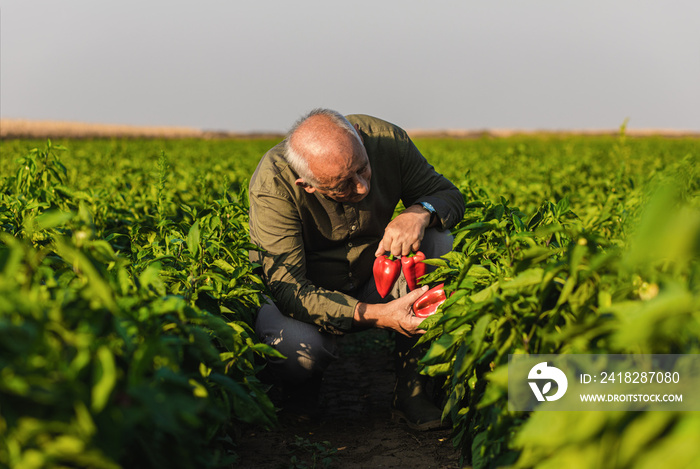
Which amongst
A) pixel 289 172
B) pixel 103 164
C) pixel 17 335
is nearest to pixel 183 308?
pixel 17 335

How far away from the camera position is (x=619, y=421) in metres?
1.16

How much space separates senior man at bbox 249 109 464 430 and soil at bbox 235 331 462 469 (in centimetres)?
14

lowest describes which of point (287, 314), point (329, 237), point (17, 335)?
point (287, 314)

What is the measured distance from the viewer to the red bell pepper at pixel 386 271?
314 cm

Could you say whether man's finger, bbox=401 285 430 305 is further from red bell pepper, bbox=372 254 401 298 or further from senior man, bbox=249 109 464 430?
red bell pepper, bbox=372 254 401 298

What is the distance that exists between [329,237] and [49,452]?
2.36 metres

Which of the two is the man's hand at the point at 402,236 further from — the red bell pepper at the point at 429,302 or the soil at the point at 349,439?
the soil at the point at 349,439

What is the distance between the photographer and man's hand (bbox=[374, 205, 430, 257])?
3.12 m

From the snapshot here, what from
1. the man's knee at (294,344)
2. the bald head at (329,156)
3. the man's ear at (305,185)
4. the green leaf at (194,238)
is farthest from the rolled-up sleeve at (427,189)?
the green leaf at (194,238)

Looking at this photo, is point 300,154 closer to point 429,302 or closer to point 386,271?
point 386,271

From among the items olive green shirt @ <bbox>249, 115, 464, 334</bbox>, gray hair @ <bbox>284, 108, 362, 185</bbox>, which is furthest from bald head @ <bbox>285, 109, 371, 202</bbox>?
olive green shirt @ <bbox>249, 115, 464, 334</bbox>

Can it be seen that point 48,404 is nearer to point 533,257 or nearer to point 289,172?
A: point 533,257

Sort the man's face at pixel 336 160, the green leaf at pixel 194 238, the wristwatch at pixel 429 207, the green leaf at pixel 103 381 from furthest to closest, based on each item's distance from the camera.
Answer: the wristwatch at pixel 429 207 < the man's face at pixel 336 160 < the green leaf at pixel 194 238 < the green leaf at pixel 103 381

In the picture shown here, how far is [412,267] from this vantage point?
10.4 ft
